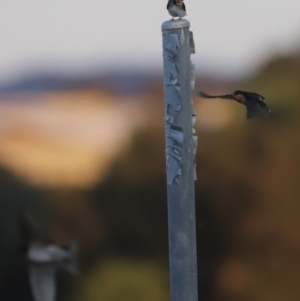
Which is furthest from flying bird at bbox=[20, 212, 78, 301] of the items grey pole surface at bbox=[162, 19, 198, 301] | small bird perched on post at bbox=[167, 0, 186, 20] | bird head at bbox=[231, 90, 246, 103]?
small bird perched on post at bbox=[167, 0, 186, 20]

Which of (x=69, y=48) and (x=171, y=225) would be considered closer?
(x=171, y=225)

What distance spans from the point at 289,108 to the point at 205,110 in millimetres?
227

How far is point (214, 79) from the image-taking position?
143 centimetres

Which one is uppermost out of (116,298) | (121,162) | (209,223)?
(121,162)

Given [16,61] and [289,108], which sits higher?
[16,61]

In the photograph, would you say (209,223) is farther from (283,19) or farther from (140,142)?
(283,19)

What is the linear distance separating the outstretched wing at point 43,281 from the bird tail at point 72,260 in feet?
0.15

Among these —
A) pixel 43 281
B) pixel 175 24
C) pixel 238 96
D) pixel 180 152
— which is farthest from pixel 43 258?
pixel 175 24

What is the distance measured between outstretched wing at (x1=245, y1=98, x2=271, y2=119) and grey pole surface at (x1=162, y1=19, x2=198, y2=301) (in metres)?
0.55

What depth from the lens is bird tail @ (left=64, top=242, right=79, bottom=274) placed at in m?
1.52

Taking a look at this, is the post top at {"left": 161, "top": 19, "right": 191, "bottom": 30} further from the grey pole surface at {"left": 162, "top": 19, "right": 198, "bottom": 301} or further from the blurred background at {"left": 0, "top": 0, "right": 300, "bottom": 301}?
the blurred background at {"left": 0, "top": 0, "right": 300, "bottom": 301}

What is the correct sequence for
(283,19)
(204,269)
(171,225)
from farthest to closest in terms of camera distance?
(204,269) → (283,19) → (171,225)

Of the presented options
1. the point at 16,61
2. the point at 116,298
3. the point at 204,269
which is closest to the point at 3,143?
the point at 16,61

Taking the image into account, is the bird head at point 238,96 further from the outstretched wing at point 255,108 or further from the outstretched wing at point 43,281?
the outstretched wing at point 43,281
